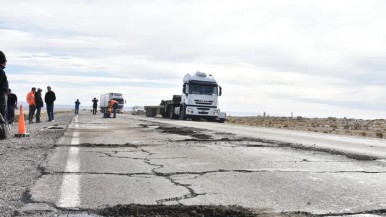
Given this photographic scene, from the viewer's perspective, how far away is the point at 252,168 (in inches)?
283

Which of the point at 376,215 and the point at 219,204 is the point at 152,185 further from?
the point at 376,215

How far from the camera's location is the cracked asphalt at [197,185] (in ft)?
14.3

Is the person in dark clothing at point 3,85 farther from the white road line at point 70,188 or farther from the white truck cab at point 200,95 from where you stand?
the white truck cab at point 200,95

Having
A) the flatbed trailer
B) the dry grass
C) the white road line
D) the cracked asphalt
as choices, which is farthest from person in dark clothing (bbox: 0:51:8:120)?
the flatbed trailer

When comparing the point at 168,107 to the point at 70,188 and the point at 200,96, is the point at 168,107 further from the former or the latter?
the point at 70,188

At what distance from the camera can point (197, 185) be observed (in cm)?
562

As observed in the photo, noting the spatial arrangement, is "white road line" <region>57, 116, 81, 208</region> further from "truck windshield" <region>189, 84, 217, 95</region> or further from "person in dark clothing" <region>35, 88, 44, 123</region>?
"truck windshield" <region>189, 84, 217, 95</region>

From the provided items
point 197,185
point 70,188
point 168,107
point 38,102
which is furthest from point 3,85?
point 168,107

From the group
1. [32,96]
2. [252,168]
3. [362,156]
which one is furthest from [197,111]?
[252,168]

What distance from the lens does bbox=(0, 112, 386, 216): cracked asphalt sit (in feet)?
14.3

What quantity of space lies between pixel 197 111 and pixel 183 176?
27.8 meters

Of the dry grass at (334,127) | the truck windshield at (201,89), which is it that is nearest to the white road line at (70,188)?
the dry grass at (334,127)

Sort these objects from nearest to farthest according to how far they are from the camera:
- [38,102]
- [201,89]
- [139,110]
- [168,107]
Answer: [38,102]
[201,89]
[168,107]
[139,110]

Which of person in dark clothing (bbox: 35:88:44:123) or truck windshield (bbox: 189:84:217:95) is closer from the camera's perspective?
person in dark clothing (bbox: 35:88:44:123)
